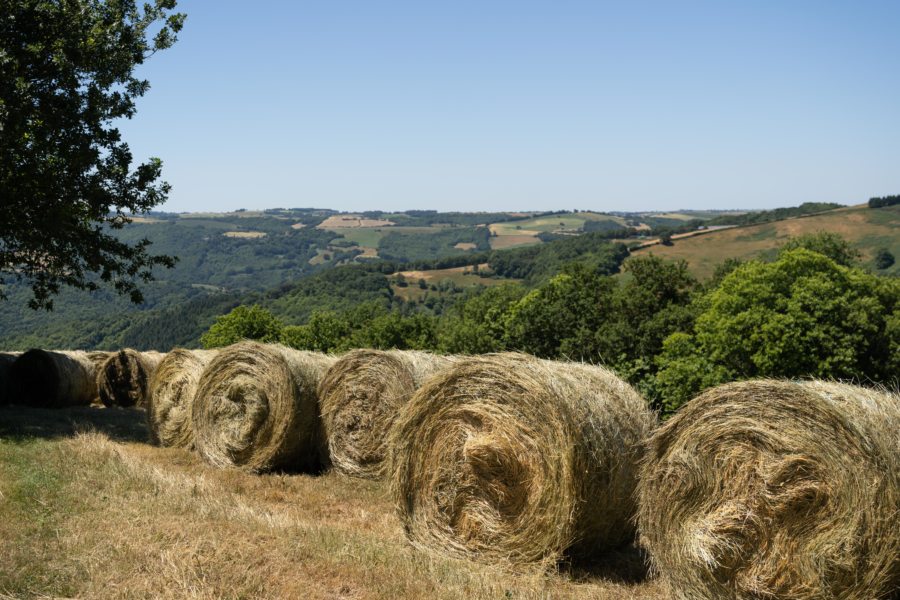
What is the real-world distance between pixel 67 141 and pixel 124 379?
8.22 m

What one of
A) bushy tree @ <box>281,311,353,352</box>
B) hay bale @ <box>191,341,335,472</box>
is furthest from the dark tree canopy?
bushy tree @ <box>281,311,353,352</box>

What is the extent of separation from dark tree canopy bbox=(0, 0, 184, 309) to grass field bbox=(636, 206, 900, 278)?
6928cm

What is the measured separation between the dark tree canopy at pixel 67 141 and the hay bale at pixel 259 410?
5615 millimetres

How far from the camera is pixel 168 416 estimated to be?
1342 cm

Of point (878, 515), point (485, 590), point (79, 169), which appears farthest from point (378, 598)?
point (79, 169)

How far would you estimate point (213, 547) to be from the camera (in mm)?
6324

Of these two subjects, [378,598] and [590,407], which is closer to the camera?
[378,598]

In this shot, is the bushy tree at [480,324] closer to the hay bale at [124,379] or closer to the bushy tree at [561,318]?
the bushy tree at [561,318]

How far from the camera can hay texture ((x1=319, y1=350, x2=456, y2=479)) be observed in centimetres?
1116

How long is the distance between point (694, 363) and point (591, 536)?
1481cm

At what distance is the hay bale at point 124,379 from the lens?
20312 millimetres

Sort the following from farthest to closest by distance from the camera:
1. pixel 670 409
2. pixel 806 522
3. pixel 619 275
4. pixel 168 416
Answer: pixel 619 275 < pixel 670 409 < pixel 168 416 < pixel 806 522

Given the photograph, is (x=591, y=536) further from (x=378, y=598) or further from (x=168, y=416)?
(x=168, y=416)

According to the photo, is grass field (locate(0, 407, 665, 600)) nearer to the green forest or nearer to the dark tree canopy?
the dark tree canopy
